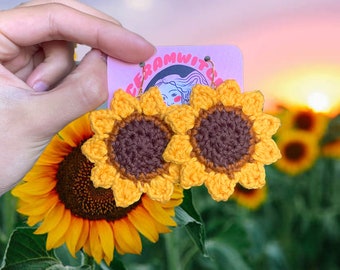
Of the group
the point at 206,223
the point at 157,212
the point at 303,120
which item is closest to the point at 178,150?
the point at 157,212

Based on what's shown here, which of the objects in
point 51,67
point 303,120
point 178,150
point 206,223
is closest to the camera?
point 178,150

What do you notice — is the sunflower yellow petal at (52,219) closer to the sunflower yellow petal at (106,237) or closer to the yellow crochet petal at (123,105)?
the sunflower yellow petal at (106,237)

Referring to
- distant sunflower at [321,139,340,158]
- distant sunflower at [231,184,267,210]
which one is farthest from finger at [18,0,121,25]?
distant sunflower at [321,139,340,158]

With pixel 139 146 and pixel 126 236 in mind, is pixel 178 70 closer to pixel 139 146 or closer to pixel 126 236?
pixel 139 146

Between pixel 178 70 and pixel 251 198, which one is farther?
pixel 251 198

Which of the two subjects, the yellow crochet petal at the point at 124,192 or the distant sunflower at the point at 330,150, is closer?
the yellow crochet petal at the point at 124,192

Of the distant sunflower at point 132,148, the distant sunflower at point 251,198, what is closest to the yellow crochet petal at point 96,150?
the distant sunflower at point 132,148

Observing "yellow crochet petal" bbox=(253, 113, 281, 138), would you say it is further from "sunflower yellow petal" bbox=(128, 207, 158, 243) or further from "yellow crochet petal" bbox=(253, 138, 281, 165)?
"sunflower yellow petal" bbox=(128, 207, 158, 243)
